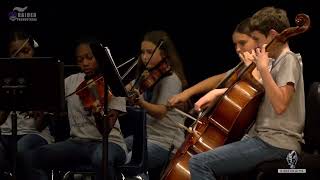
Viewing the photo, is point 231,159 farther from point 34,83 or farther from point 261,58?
point 34,83

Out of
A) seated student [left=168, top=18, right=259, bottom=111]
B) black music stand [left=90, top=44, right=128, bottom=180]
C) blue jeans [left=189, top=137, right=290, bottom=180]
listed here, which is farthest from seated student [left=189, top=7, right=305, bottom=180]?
black music stand [left=90, top=44, right=128, bottom=180]

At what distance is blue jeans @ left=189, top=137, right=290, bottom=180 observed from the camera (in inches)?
→ 130

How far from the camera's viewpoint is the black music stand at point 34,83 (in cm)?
356

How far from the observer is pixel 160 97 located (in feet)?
13.8

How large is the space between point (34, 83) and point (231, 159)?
1176 mm

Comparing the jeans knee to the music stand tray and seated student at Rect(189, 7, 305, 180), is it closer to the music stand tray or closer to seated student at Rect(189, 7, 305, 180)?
seated student at Rect(189, 7, 305, 180)

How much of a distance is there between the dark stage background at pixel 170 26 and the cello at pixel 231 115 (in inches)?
59.5

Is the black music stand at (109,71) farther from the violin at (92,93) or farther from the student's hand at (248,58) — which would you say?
the student's hand at (248,58)

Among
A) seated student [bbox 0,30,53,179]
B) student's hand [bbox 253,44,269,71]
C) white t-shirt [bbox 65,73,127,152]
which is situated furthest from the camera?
seated student [bbox 0,30,53,179]

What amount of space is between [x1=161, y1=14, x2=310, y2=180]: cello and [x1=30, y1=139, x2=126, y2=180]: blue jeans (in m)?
0.53

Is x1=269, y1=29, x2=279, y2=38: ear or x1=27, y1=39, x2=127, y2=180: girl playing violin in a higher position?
x1=269, y1=29, x2=279, y2=38: ear

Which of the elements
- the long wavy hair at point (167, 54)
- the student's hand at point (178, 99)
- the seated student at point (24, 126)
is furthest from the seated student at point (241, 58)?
the seated student at point (24, 126)

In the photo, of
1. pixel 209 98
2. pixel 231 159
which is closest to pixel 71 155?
pixel 209 98

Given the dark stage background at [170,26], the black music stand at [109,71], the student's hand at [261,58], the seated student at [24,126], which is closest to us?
the student's hand at [261,58]
